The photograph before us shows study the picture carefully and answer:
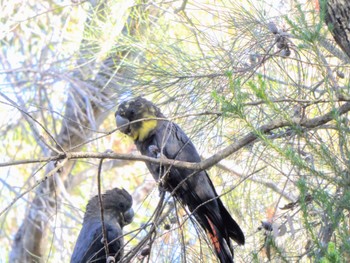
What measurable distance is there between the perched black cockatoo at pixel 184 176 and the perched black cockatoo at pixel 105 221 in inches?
16.5

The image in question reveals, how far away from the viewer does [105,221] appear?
11.4 feet

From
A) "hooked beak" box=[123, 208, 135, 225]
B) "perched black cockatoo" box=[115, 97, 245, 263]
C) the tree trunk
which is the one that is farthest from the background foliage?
the tree trunk

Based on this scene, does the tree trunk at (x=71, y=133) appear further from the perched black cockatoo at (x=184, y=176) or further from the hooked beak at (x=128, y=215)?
the perched black cockatoo at (x=184, y=176)

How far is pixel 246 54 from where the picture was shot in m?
2.69

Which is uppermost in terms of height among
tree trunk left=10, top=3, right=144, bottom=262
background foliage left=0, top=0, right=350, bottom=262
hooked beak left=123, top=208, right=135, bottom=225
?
tree trunk left=10, top=3, right=144, bottom=262

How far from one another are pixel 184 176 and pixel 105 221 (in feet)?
2.20

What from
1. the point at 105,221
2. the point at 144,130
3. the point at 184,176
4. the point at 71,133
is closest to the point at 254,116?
the point at 184,176

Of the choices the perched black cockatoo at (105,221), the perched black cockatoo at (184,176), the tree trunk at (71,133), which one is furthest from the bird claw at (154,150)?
the tree trunk at (71,133)

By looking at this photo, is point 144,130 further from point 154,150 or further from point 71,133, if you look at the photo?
point 71,133

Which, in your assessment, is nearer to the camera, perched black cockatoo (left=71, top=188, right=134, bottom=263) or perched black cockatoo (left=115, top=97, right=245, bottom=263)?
perched black cockatoo (left=115, top=97, right=245, bottom=263)

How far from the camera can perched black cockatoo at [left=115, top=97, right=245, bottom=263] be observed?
2.79 metres

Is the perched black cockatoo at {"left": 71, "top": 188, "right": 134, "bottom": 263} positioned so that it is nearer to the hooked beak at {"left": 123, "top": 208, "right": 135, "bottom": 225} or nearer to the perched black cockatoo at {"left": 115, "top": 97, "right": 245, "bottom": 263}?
the hooked beak at {"left": 123, "top": 208, "right": 135, "bottom": 225}

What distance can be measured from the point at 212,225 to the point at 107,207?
0.87 metres

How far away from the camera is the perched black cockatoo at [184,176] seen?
2795mm
